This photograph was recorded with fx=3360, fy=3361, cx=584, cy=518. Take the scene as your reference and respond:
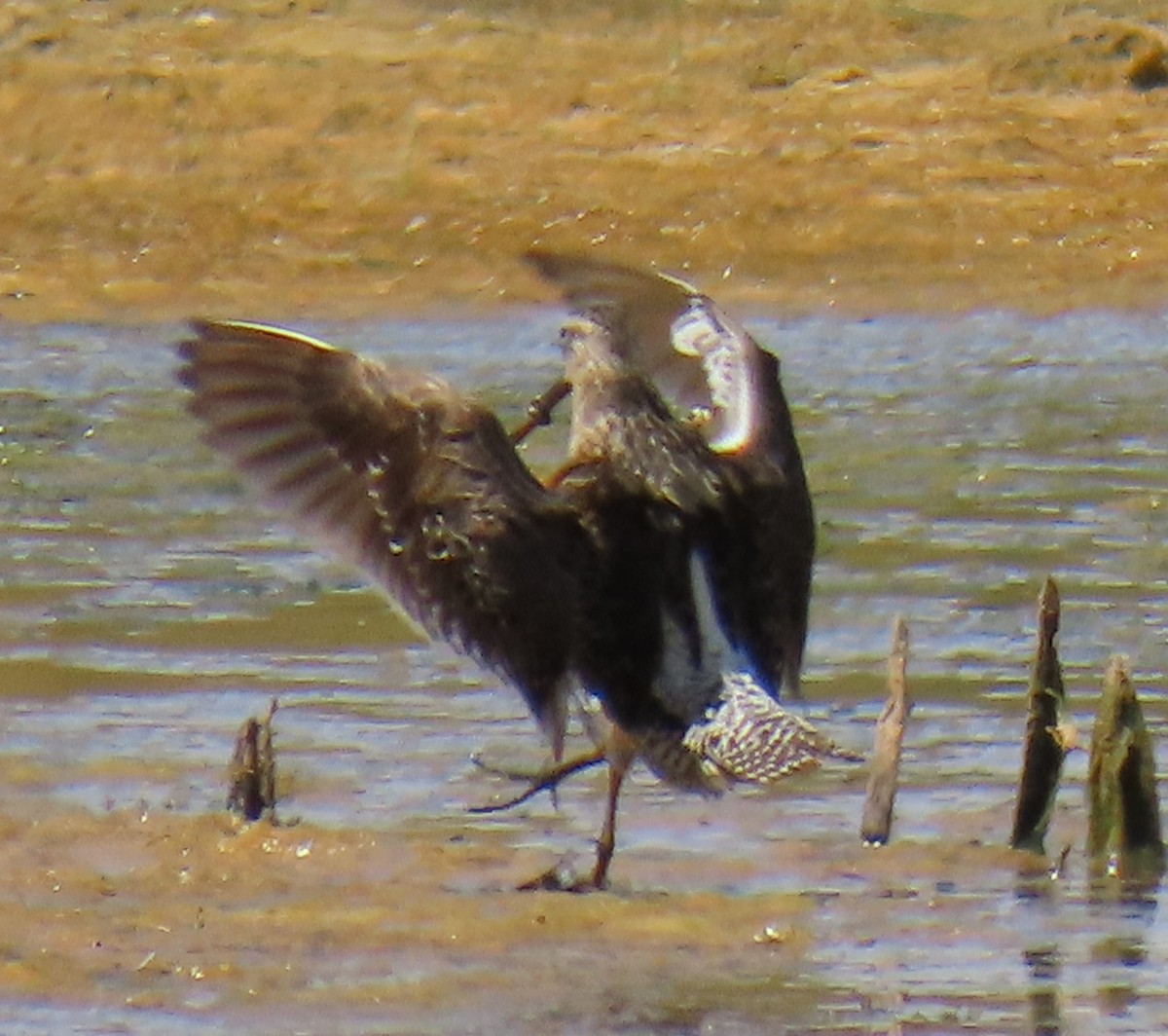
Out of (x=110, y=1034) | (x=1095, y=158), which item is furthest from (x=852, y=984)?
(x=1095, y=158)

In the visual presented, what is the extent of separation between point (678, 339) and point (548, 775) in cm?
114

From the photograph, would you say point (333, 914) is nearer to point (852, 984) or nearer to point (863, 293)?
point (852, 984)

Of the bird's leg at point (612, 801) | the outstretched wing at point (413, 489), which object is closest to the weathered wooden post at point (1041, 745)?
the bird's leg at point (612, 801)

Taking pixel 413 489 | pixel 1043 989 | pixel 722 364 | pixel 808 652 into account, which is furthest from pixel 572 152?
pixel 1043 989

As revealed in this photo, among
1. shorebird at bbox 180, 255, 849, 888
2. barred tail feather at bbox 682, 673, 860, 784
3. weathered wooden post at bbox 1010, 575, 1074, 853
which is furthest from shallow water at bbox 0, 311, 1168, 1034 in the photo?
shorebird at bbox 180, 255, 849, 888

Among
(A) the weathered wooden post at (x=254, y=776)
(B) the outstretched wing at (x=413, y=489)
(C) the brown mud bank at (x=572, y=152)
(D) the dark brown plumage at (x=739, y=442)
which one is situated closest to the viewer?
(B) the outstretched wing at (x=413, y=489)

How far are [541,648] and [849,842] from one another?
1.15 m

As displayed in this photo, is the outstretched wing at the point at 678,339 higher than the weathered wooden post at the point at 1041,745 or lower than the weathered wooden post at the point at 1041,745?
higher

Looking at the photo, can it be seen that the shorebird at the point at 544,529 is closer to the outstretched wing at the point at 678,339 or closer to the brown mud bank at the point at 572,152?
the outstretched wing at the point at 678,339

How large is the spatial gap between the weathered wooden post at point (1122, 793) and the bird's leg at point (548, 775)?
1.13 m

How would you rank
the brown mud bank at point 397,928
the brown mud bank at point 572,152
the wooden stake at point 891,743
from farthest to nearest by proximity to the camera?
1. the brown mud bank at point 572,152
2. the wooden stake at point 891,743
3. the brown mud bank at point 397,928

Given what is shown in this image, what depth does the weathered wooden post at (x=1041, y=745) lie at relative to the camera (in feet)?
24.9

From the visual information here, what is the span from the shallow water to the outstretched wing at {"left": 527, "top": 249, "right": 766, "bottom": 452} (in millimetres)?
1011

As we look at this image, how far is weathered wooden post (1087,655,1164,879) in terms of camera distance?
752cm
